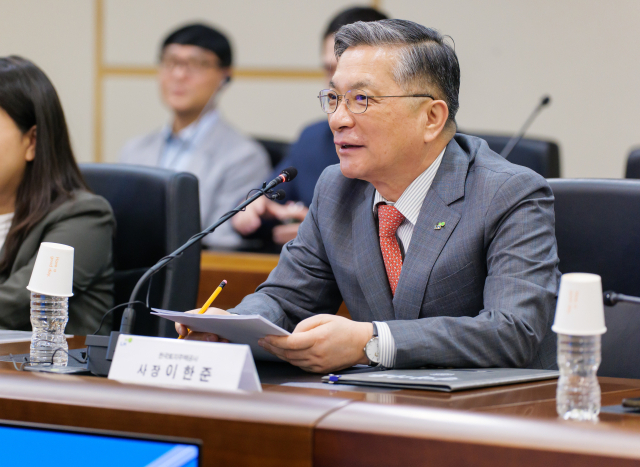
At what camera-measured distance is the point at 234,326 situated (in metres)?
1.20

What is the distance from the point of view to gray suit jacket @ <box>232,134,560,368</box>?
1.27 m

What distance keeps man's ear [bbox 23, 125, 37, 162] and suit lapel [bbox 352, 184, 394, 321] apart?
2.97 ft

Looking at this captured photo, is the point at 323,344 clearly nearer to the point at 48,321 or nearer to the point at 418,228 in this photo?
the point at 418,228

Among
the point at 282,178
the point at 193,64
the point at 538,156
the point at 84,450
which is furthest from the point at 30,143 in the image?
the point at 193,64

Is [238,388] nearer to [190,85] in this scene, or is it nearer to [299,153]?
[299,153]

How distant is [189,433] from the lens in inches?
35.8

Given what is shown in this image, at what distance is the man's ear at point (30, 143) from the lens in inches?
78.4

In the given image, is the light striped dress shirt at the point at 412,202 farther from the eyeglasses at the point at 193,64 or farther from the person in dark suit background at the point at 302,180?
the eyeglasses at the point at 193,64

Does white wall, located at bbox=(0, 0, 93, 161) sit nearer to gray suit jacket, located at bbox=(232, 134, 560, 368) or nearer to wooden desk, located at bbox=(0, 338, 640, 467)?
gray suit jacket, located at bbox=(232, 134, 560, 368)

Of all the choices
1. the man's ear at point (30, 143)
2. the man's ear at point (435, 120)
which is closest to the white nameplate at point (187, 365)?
the man's ear at point (435, 120)

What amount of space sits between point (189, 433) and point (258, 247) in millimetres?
1941

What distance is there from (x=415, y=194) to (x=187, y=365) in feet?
2.24

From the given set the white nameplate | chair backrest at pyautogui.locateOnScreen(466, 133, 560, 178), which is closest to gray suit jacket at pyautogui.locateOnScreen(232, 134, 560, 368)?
the white nameplate

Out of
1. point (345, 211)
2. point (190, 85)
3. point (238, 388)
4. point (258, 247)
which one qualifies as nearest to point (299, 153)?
point (258, 247)
